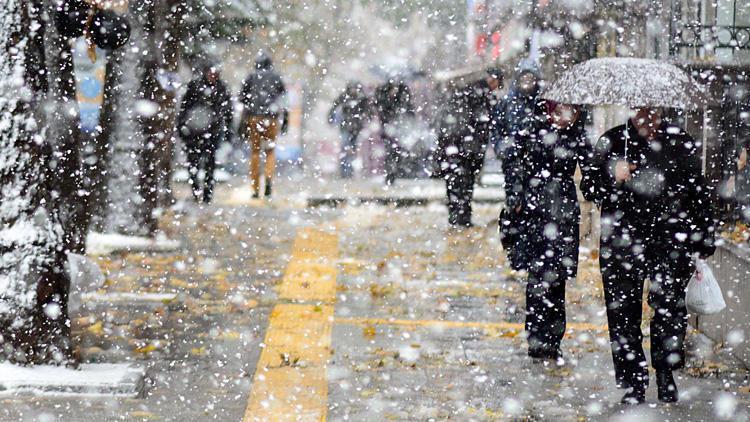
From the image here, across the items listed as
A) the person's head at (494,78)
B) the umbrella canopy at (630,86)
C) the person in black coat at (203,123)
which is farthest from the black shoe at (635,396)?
the person in black coat at (203,123)

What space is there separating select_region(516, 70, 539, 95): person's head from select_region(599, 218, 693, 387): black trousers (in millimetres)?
5500

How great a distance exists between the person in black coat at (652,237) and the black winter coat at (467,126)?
Answer: 297 inches

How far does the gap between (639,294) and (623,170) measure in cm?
66

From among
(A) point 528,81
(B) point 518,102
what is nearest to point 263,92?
(B) point 518,102

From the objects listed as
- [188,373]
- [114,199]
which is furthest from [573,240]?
[114,199]

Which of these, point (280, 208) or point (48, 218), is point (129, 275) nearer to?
point (48, 218)

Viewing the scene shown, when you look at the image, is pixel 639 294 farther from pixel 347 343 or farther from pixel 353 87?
pixel 353 87

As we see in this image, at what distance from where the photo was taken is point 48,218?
6.78 metres

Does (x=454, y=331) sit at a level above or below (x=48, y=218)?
below

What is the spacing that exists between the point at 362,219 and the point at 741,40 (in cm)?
483

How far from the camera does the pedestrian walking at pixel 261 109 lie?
17484 millimetres

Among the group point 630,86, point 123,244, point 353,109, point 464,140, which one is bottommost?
point 123,244

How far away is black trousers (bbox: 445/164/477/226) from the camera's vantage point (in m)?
14.5

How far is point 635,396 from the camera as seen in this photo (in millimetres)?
6617
